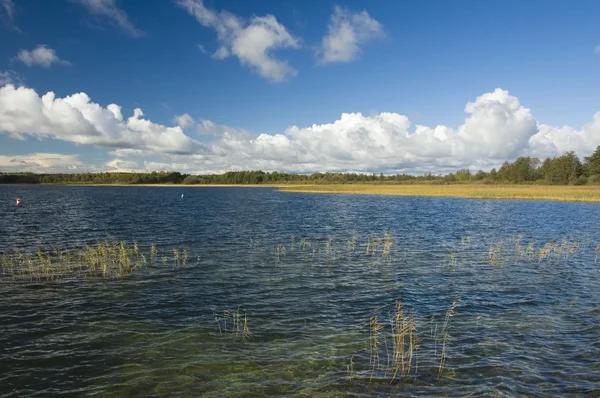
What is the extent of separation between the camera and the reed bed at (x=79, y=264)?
24625mm

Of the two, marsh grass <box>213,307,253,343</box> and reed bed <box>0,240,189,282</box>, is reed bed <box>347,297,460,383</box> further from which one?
reed bed <box>0,240,189,282</box>

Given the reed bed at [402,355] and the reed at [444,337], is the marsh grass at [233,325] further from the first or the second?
the reed at [444,337]

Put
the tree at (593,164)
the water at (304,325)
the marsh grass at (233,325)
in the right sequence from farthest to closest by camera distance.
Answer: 1. the tree at (593,164)
2. the marsh grass at (233,325)
3. the water at (304,325)

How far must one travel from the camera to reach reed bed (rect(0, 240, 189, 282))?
24625 millimetres

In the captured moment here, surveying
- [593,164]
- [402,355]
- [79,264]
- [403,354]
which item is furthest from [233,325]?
[593,164]

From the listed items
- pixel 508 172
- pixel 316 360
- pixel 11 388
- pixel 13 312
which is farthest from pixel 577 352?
pixel 508 172

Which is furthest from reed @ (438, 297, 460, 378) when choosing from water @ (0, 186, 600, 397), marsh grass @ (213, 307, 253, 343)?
marsh grass @ (213, 307, 253, 343)

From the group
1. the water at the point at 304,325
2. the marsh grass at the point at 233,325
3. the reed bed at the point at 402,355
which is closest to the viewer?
the water at the point at 304,325

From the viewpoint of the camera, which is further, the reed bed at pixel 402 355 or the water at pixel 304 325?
the reed bed at pixel 402 355

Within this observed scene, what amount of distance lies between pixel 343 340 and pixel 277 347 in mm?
2674

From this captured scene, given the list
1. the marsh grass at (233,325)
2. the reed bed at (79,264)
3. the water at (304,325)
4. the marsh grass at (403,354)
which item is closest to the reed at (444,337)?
the marsh grass at (403,354)

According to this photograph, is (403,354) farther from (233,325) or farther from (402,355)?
(233,325)

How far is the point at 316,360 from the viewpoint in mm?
13211

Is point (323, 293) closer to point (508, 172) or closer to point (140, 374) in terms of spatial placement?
point (140, 374)
